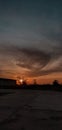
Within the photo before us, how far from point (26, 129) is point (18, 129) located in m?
0.29

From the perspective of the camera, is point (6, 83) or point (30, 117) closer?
point (30, 117)

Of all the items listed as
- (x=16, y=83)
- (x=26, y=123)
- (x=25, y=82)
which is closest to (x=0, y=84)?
(x=25, y=82)

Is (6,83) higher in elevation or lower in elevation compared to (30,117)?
higher

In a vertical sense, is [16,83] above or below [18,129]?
above

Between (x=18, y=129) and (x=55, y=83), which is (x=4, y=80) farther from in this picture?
(x=18, y=129)

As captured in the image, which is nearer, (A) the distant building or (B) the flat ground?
(B) the flat ground

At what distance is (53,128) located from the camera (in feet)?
34.9

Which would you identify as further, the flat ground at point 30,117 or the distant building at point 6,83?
the distant building at point 6,83

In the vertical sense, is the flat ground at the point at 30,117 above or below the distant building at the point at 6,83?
below

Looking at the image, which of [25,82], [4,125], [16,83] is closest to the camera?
[4,125]

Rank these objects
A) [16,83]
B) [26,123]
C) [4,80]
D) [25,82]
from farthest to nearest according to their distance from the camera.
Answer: [16,83], [25,82], [4,80], [26,123]

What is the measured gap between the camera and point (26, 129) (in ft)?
33.4

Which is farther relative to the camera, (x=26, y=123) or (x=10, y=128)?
(x=26, y=123)

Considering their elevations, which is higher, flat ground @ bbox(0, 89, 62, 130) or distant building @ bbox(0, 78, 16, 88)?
distant building @ bbox(0, 78, 16, 88)
